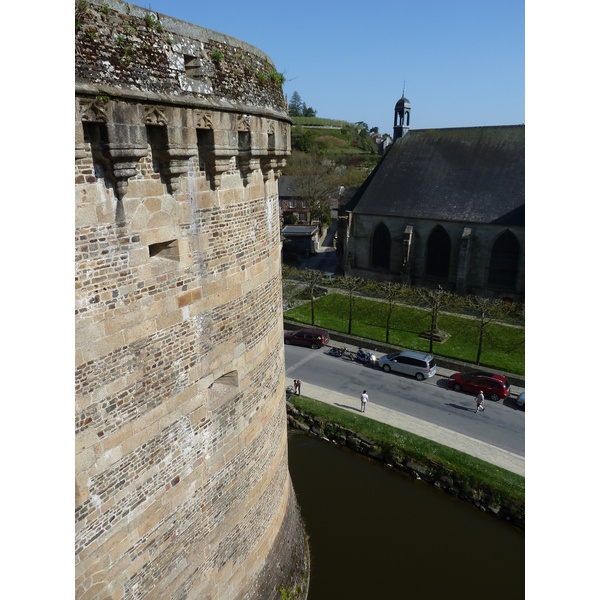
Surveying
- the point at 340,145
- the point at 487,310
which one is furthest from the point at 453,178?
the point at 340,145

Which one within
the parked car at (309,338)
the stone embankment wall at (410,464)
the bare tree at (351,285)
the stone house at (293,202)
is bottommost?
the stone embankment wall at (410,464)

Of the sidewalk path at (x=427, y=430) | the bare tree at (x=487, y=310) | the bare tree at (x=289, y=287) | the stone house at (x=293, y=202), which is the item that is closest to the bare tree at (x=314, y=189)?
the stone house at (x=293, y=202)

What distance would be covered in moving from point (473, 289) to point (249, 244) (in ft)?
95.4

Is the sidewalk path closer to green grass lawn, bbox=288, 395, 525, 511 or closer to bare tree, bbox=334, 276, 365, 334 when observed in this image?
green grass lawn, bbox=288, 395, 525, 511

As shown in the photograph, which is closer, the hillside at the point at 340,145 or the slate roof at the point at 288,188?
the slate roof at the point at 288,188

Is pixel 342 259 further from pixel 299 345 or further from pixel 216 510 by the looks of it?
pixel 216 510

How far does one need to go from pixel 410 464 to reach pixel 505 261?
20801mm

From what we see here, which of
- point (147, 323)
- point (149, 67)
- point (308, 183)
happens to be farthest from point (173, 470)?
point (308, 183)

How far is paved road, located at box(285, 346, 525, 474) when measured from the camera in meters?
17.3

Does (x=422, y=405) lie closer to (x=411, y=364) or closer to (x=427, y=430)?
(x=427, y=430)

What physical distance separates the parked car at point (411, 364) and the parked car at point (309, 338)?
389 centimetres

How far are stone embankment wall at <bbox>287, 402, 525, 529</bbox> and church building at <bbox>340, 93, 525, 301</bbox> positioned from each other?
19.3 meters

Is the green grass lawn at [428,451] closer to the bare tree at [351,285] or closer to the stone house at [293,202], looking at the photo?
the bare tree at [351,285]

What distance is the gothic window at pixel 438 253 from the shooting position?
113ft
